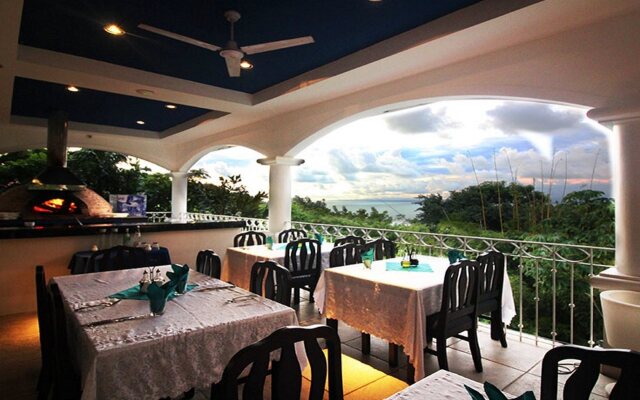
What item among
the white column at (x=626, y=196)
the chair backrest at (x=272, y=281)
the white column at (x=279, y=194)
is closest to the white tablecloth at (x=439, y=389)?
the chair backrest at (x=272, y=281)

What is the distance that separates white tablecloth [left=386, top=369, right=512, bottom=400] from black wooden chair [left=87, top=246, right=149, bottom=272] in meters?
2.99

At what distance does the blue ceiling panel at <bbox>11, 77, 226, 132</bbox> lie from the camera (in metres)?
5.70

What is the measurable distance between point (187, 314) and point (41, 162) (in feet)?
39.6

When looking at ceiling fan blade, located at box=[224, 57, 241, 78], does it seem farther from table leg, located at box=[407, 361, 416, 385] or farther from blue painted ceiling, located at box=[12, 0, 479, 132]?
table leg, located at box=[407, 361, 416, 385]

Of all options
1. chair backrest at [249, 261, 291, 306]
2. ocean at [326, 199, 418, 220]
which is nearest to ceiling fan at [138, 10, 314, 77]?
chair backrest at [249, 261, 291, 306]

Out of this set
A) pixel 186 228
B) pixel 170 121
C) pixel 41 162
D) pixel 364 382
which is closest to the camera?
pixel 364 382

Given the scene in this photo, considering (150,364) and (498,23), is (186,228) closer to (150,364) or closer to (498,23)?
(150,364)

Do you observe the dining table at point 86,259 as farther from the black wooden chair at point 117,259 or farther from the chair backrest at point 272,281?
the chair backrest at point 272,281

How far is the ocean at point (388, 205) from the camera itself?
29.6 ft

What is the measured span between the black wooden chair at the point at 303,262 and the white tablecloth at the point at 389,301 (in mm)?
766

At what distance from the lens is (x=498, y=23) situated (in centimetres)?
307

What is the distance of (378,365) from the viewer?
3.04m

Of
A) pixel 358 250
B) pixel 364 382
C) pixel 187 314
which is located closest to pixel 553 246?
pixel 358 250

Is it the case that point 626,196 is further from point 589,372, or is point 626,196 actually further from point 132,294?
point 132,294
